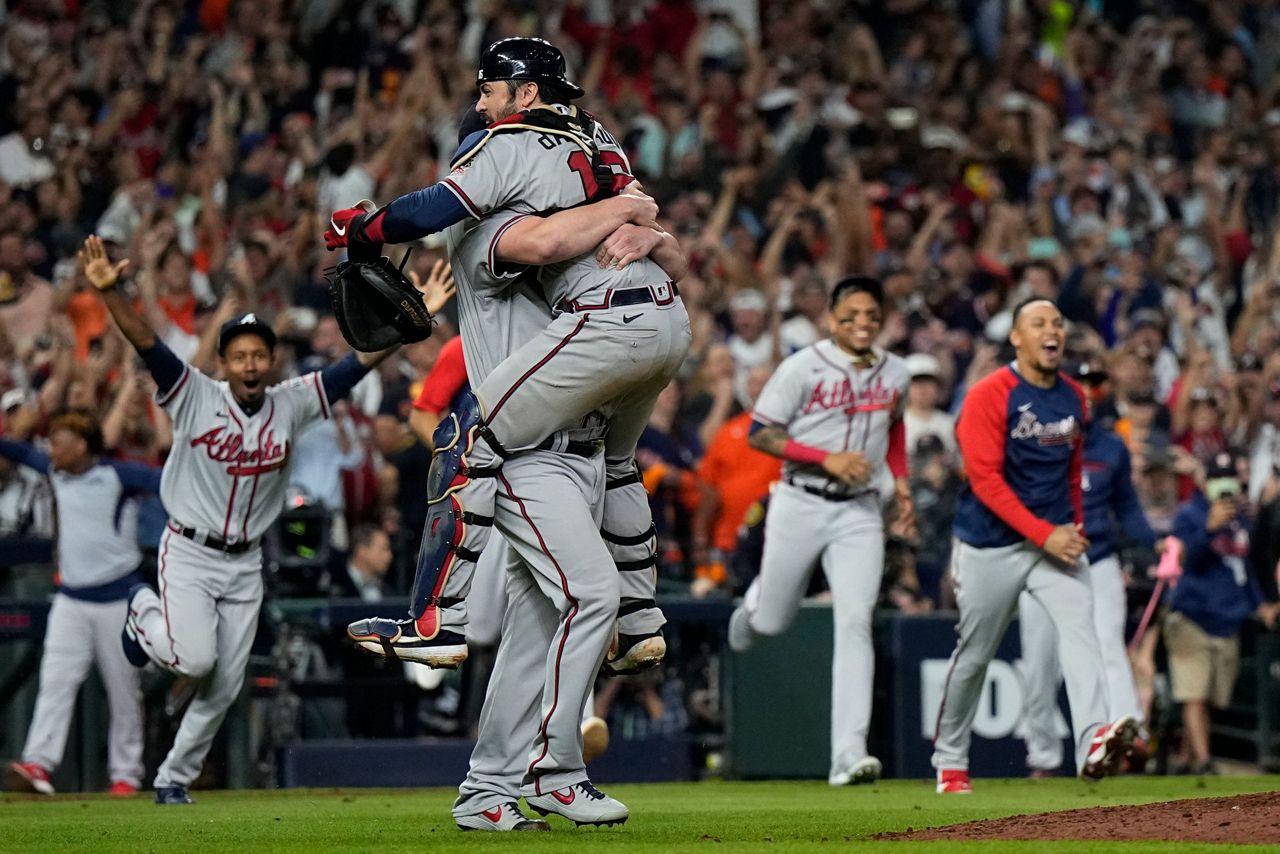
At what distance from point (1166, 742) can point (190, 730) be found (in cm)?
665

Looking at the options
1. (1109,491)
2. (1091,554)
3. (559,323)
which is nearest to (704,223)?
(1109,491)

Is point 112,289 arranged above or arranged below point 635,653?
above

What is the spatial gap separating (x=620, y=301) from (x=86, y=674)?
236 inches

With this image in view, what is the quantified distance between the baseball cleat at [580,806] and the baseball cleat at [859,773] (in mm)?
3828

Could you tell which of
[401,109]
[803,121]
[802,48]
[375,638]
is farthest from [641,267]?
[802,48]

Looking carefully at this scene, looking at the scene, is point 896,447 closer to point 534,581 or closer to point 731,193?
point 534,581

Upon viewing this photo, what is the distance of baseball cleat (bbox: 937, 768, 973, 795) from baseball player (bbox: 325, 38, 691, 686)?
372 centimetres

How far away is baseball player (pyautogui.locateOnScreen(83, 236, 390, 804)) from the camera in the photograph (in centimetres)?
933

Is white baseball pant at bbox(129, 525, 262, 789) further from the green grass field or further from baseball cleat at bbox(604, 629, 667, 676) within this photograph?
baseball cleat at bbox(604, 629, 667, 676)

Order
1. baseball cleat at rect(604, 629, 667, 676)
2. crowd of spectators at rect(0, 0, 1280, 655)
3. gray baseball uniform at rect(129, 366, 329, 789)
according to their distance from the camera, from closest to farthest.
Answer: baseball cleat at rect(604, 629, 667, 676), gray baseball uniform at rect(129, 366, 329, 789), crowd of spectators at rect(0, 0, 1280, 655)

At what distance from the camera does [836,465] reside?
34.6 feet

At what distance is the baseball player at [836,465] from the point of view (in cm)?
1062

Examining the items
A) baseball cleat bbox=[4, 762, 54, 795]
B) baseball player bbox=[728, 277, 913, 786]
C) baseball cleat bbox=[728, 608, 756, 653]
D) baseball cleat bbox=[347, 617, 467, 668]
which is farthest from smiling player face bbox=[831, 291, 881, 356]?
baseball cleat bbox=[4, 762, 54, 795]

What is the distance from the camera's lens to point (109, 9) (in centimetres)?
1764
